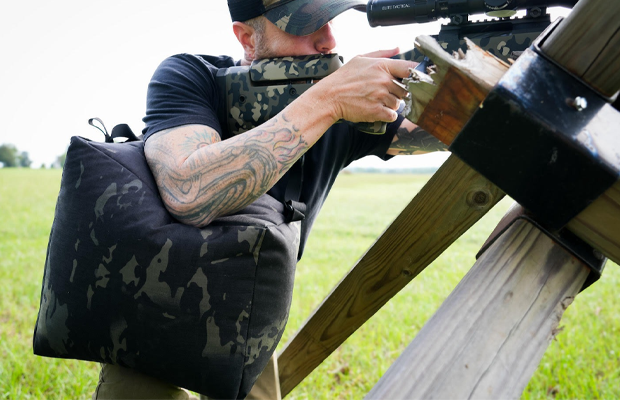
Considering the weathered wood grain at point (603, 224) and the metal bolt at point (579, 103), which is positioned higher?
the metal bolt at point (579, 103)

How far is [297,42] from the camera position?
212 cm

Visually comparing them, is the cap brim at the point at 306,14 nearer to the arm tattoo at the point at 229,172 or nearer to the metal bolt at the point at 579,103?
the arm tattoo at the point at 229,172

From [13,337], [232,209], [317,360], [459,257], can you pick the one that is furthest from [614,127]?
[459,257]

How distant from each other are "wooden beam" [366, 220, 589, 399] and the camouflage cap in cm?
137

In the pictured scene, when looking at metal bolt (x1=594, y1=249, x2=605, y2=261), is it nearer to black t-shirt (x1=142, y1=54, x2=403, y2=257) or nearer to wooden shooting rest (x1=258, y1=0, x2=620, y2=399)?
wooden shooting rest (x1=258, y1=0, x2=620, y2=399)

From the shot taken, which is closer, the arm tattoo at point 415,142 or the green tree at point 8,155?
the arm tattoo at point 415,142

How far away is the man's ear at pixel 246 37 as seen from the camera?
2.23m

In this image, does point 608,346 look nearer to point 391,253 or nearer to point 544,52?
point 391,253

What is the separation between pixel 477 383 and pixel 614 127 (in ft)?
1.53

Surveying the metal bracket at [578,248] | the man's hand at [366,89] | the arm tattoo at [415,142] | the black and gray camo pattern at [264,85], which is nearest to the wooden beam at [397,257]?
the man's hand at [366,89]

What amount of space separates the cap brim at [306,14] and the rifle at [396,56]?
146 millimetres

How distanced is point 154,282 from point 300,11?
1208 mm

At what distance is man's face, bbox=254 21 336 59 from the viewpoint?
2.12 m

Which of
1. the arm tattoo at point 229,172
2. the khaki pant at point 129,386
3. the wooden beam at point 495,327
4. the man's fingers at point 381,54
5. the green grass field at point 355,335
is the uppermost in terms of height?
the man's fingers at point 381,54
